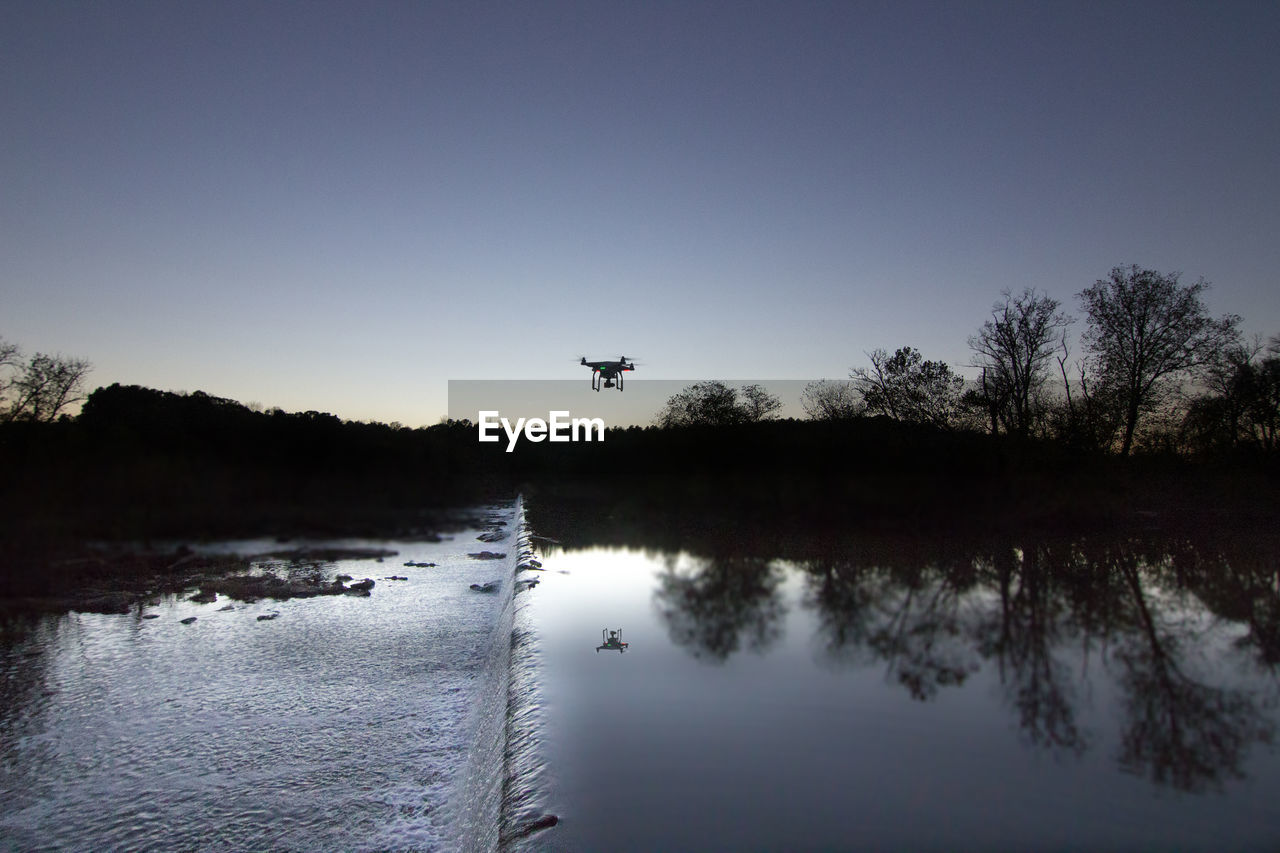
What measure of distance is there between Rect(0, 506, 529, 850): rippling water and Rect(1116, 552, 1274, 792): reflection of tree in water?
415cm

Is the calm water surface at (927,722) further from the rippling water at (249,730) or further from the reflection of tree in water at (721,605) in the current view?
the rippling water at (249,730)

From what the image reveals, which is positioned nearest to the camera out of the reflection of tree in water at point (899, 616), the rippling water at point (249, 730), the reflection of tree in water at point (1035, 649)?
the reflection of tree in water at point (1035, 649)

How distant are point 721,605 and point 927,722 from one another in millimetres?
4586

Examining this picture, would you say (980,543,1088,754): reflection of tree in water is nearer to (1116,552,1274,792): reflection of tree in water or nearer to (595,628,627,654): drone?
(1116,552,1274,792): reflection of tree in water

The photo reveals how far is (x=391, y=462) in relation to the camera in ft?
77.6

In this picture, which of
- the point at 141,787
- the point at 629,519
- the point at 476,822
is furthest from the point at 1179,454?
the point at 141,787

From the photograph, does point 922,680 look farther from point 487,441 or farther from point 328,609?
point 487,441

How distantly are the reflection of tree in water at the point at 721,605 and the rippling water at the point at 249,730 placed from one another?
2.16 m

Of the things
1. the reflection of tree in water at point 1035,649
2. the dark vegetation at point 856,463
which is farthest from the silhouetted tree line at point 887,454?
the reflection of tree in water at point 1035,649

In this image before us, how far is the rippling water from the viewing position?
16.6 feet

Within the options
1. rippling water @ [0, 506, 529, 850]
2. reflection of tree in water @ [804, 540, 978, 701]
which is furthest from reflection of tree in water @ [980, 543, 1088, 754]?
rippling water @ [0, 506, 529, 850]

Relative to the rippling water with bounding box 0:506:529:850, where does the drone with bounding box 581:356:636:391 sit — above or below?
above

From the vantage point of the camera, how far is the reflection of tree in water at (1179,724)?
4.21 metres

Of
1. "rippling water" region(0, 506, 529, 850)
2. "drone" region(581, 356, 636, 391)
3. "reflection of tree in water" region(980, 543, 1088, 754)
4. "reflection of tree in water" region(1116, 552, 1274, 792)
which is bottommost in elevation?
"rippling water" region(0, 506, 529, 850)
